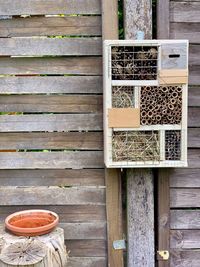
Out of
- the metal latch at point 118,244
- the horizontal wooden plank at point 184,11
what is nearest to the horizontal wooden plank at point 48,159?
the metal latch at point 118,244

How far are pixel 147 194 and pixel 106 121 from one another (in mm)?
466

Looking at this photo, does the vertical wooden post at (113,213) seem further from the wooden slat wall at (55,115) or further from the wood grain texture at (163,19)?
the wood grain texture at (163,19)

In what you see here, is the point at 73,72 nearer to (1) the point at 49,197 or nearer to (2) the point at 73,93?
(2) the point at 73,93

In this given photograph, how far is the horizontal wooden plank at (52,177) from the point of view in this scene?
2176mm

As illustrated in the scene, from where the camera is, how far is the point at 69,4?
212 centimetres

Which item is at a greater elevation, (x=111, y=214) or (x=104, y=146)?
(x=104, y=146)

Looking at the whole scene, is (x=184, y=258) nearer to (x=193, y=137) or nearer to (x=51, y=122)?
(x=193, y=137)

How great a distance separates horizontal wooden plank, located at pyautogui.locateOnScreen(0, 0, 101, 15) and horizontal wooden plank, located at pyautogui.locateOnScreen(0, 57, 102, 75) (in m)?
0.23

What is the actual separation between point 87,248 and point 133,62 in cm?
100

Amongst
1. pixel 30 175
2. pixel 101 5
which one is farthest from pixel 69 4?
pixel 30 175

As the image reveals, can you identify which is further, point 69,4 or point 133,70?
point 69,4

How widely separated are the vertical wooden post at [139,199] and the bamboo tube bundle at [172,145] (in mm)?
174

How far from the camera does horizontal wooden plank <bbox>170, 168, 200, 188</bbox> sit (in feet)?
7.27

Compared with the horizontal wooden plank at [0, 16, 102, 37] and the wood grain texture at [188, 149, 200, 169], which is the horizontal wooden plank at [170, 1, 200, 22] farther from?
the wood grain texture at [188, 149, 200, 169]
